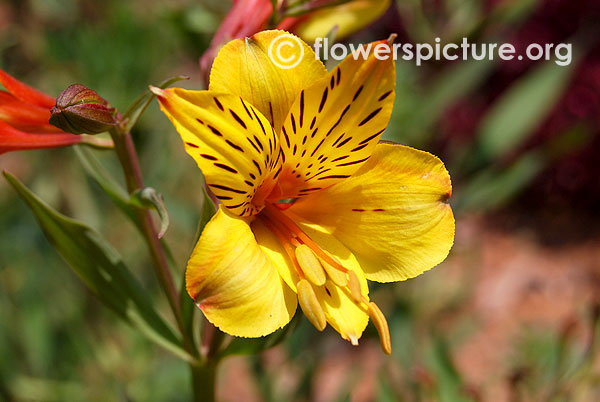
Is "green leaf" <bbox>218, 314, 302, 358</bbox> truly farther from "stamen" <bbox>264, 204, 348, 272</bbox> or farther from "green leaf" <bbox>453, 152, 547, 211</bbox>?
"green leaf" <bbox>453, 152, 547, 211</bbox>

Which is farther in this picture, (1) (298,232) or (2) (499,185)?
(2) (499,185)

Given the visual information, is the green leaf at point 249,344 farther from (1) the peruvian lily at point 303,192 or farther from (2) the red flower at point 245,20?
(2) the red flower at point 245,20

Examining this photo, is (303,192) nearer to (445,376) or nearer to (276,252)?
(276,252)

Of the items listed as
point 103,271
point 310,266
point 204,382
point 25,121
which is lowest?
point 204,382

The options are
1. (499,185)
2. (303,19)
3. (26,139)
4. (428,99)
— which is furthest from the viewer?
(428,99)

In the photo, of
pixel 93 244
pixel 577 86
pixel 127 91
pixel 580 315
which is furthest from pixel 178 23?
pixel 577 86

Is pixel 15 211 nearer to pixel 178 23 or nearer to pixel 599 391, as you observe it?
pixel 178 23

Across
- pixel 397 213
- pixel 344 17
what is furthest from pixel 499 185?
pixel 397 213

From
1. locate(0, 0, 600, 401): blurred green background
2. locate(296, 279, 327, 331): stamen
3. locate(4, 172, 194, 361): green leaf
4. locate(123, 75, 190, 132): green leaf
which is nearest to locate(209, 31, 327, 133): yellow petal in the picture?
locate(123, 75, 190, 132): green leaf
